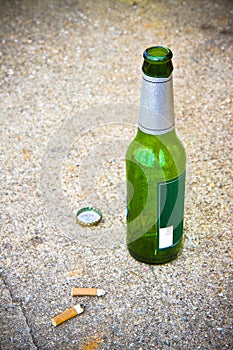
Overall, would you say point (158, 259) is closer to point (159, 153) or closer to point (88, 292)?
point (88, 292)

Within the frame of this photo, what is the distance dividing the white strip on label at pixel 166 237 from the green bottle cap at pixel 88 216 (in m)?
0.34

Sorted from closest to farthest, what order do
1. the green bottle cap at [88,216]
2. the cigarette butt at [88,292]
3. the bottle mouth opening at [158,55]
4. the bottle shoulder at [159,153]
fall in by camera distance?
the bottle mouth opening at [158,55] < the bottle shoulder at [159,153] < the cigarette butt at [88,292] < the green bottle cap at [88,216]

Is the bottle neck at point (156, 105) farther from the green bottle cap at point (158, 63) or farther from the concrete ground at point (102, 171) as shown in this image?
the concrete ground at point (102, 171)

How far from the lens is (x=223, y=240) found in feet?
6.88

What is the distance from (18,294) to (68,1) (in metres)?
2.02

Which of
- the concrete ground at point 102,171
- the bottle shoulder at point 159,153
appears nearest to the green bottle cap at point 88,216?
the concrete ground at point 102,171

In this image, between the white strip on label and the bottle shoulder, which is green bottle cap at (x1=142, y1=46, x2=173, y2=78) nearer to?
the bottle shoulder

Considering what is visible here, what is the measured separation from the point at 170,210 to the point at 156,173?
0.12m

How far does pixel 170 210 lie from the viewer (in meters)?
1.85

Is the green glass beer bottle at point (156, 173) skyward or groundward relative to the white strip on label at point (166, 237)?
skyward

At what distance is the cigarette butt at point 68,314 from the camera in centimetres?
184

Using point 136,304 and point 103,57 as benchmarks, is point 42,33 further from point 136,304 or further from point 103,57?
point 136,304

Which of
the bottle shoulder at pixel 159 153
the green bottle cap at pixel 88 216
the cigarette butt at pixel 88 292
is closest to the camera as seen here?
the bottle shoulder at pixel 159 153

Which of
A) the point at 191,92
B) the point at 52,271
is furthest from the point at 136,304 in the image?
the point at 191,92
